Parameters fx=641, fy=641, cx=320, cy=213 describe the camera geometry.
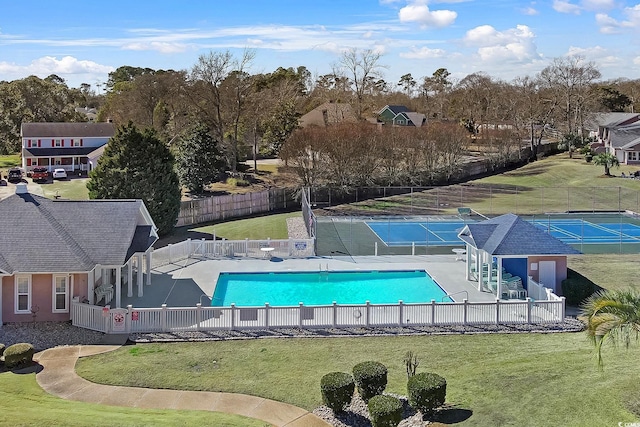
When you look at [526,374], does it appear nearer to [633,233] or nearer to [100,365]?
[100,365]

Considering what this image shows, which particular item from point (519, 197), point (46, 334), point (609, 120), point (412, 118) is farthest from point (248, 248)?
point (609, 120)

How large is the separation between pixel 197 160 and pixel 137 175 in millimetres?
16745

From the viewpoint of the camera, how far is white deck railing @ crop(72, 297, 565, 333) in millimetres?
20406

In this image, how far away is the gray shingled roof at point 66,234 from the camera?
21.2 meters

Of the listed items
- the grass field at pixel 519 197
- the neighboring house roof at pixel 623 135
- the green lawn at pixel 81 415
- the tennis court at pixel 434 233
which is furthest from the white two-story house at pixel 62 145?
the neighboring house roof at pixel 623 135

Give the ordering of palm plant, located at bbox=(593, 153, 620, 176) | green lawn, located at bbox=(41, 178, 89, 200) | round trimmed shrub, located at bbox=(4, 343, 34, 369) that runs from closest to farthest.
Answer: round trimmed shrub, located at bbox=(4, 343, 34, 369)
green lawn, located at bbox=(41, 178, 89, 200)
palm plant, located at bbox=(593, 153, 620, 176)

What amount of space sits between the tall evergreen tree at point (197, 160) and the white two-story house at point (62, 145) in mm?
20441

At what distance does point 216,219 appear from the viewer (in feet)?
150

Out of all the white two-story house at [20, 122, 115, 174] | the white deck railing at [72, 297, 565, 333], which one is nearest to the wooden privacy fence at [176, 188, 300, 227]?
the white deck railing at [72, 297, 565, 333]

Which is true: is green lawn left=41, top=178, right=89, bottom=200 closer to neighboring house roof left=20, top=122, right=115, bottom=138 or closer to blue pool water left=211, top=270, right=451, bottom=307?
neighboring house roof left=20, top=122, right=115, bottom=138

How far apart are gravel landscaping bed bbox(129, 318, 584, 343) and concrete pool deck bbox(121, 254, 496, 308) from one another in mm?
3302

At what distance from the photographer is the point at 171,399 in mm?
15320

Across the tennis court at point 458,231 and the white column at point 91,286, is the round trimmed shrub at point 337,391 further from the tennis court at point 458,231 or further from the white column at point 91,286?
the tennis court at point 458,231

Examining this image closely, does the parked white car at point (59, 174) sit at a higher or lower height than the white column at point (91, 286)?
higher
